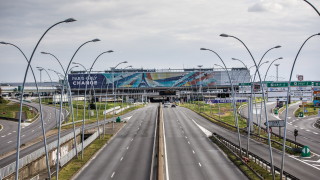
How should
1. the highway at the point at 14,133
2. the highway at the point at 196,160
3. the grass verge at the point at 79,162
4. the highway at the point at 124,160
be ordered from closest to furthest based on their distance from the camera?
1. the highway at the point at 196,160
2. the highway at the point at 124,160
3. the grass verge at the point at 79,162
4. the highway at the point at 14,133

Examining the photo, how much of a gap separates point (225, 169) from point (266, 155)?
1160 centimetres

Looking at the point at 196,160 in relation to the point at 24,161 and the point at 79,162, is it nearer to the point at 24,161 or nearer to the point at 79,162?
the point at 79,162

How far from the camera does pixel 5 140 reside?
268 ft

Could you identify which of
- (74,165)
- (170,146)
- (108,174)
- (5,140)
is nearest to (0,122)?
(5,140)

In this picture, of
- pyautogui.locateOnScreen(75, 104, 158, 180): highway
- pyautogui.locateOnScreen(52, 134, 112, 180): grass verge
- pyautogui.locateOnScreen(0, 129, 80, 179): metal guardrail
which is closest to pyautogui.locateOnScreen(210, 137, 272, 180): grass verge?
pyautogui.locateOnScreen(75, 104, 158, 180): highway

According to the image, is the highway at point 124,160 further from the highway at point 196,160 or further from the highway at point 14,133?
the highway at point 14,133

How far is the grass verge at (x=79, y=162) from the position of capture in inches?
1823

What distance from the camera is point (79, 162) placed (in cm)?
5422

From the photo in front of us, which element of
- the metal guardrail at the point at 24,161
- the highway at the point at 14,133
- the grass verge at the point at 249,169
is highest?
the metal guardrail at the point at 24,161

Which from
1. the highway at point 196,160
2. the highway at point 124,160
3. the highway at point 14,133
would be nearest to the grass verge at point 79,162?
the highway at point 124,160

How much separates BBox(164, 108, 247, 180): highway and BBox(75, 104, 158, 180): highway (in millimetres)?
3028

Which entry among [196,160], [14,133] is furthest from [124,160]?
[14,133]

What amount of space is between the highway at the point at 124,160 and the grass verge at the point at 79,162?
78 cm

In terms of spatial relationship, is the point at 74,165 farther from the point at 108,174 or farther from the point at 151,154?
the point at 151,154
